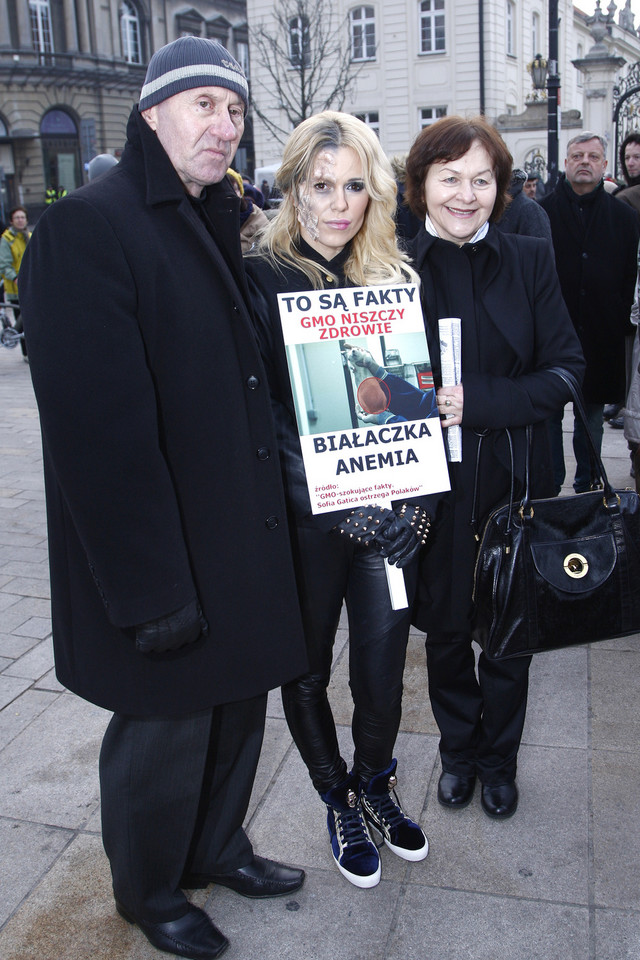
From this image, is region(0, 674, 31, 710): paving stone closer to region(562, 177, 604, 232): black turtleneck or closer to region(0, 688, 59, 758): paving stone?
region(0, 688, 59, 758): paving stone

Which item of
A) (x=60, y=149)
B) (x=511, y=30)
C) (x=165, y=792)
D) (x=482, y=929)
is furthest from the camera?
(x=60, y=149)

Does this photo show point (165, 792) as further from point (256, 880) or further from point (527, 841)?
point (527, 841)

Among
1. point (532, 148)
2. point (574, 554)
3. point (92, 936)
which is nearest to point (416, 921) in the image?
point (92, 936)

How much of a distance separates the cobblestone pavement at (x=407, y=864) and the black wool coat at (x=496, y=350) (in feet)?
2.87

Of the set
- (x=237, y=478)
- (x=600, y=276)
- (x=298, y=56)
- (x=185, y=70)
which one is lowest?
(x=237, y=478)

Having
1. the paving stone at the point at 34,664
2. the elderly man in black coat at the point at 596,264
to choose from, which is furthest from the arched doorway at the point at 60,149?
the paving stone at the point at 34,664

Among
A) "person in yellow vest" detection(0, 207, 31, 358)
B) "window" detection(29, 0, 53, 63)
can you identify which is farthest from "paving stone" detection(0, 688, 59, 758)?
"window" detection(29, 0, 53, 63)

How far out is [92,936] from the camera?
7.50ft

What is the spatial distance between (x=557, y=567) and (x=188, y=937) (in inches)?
52.1

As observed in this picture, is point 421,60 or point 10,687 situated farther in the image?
point 421,60

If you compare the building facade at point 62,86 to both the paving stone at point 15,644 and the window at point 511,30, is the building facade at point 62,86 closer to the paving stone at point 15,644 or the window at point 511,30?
the window at point 511,30

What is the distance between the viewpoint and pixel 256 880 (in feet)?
7.82

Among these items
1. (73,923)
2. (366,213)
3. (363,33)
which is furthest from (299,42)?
(73,923)

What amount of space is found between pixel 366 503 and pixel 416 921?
42.6 inches
